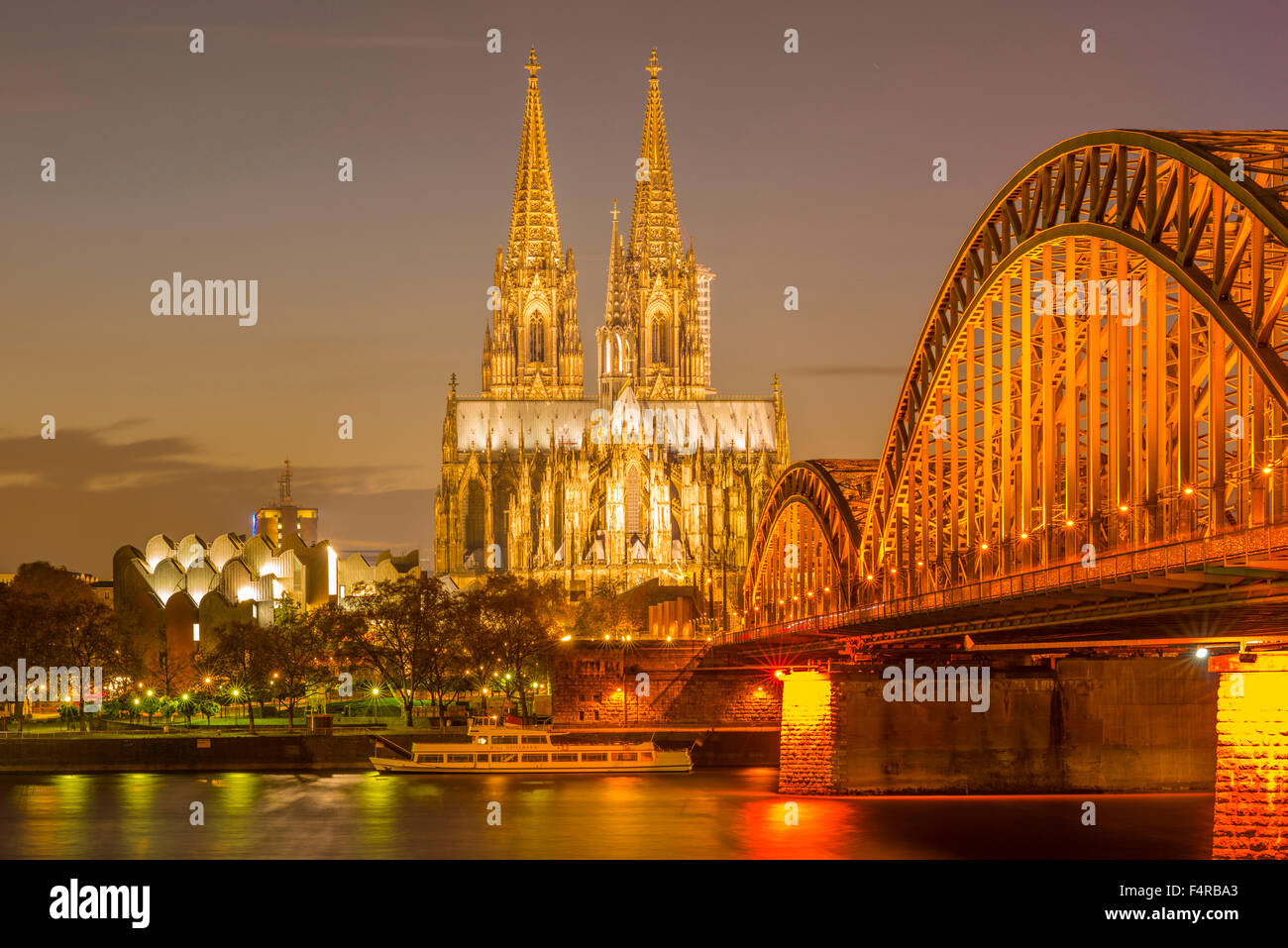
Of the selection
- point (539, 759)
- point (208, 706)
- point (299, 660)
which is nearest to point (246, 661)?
point (208, 706)

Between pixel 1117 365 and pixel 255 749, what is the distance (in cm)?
6633

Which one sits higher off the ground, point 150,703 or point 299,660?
point 299,660

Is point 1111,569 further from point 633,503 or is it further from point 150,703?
point 633,503

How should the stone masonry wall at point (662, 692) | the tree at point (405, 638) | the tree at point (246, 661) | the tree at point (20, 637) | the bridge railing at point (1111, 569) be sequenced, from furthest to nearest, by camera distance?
the tree at point (246, 661) < the tree at point (405, 638) < the tree at point (20, 637) < the stone masonry wall at point (662, 692) < the bridge railing at point (1111, 569)

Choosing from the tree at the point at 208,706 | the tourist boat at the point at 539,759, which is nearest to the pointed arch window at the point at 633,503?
the tree at the point at 208,706

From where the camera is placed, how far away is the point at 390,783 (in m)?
92.4

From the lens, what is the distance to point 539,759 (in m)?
102

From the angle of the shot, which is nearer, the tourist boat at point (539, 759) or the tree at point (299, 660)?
the tourist boat at point (539, 759)

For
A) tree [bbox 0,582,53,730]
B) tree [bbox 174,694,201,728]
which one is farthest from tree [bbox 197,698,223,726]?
tree [bbox 0,582,53,730]

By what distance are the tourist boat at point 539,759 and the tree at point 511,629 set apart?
16.6 m

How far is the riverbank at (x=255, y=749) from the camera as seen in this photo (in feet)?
324

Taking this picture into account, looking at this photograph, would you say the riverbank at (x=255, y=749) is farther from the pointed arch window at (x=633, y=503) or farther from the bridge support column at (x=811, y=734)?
the pointed arch window at (x=633, y=503)
